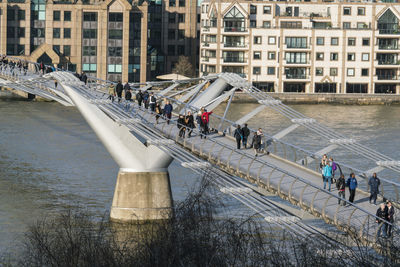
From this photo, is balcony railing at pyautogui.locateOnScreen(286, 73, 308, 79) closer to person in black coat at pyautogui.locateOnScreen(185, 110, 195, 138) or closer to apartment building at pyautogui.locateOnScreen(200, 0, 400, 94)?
apartment building at pyautogui.locateOnScreen(200, 0, 400, 94)

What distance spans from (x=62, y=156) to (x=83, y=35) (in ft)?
164

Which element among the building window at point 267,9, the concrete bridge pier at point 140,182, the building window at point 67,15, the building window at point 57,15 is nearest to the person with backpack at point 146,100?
the concrete bridge pier at point 140,182

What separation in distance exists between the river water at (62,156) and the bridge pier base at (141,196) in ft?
5.43

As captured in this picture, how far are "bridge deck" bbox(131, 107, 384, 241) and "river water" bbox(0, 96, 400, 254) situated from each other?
375 cm

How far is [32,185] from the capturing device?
136 feet

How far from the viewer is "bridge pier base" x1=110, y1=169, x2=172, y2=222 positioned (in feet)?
111

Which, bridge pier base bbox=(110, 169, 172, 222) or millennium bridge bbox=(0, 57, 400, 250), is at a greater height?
millennium bridge bbox=(0, 57, 400, 250)

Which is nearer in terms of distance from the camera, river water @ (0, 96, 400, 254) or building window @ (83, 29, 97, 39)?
river water @ (0, 96, 400, 254)

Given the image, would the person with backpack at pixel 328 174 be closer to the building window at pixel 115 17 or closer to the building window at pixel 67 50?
the building window at pixel 115 17

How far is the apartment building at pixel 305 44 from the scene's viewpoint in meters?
102

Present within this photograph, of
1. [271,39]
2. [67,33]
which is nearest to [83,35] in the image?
[67,33]

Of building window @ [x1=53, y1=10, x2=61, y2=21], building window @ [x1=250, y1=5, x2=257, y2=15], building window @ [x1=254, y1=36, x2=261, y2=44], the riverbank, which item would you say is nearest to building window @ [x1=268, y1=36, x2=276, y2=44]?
building window @ [x1=254, y1=36, x2=261, y2=44]

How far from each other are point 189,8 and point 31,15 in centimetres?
1924

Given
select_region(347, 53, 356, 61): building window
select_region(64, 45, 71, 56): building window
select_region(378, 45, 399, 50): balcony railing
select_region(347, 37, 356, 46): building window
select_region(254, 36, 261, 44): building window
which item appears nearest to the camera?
select_region(64, 45, 71, 56): building window
